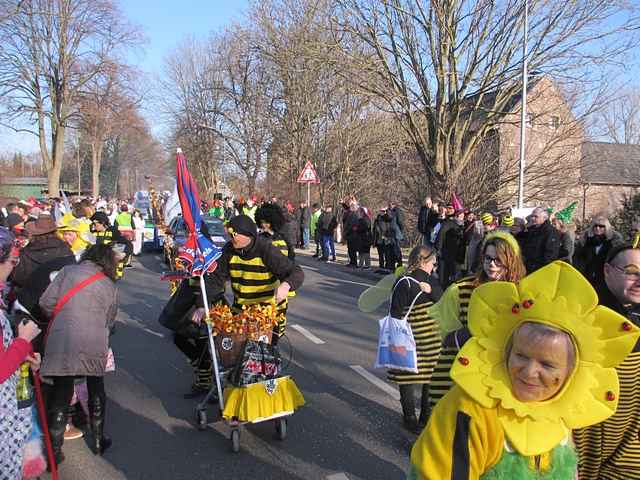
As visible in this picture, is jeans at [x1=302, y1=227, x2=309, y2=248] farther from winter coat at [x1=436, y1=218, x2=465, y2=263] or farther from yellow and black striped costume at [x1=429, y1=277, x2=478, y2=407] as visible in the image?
yellow and black striped costume at [x1=429, y1=277, x2=478, y2=407]

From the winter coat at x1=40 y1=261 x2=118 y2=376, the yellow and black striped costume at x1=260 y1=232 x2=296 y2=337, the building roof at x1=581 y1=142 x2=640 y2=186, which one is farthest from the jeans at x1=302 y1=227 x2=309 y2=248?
the building roof at x1=581 y1=142 x2=640 y2=186

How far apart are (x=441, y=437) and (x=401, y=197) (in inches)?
976

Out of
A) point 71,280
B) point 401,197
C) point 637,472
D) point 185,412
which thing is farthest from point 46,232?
point 401,197

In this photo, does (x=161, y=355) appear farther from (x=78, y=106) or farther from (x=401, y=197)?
(x=78, y=106)

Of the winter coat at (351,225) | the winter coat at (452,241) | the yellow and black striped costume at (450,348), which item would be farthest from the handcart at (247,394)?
the winter coat at (351,225)

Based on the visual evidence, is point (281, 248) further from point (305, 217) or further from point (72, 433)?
point (305, 217)

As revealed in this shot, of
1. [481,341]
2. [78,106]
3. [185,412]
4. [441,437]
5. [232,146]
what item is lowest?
[185,412]

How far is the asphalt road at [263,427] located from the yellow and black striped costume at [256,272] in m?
1.22

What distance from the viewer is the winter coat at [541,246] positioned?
890cm

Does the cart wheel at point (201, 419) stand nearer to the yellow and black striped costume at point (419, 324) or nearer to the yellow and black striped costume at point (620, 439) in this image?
the yellow and black striped costume at point (419, 324)

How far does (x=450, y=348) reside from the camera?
3.16 metres

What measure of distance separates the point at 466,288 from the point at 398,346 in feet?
4.77

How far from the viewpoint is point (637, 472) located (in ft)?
7.89

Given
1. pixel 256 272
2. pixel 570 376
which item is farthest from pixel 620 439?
pixel 256 272
